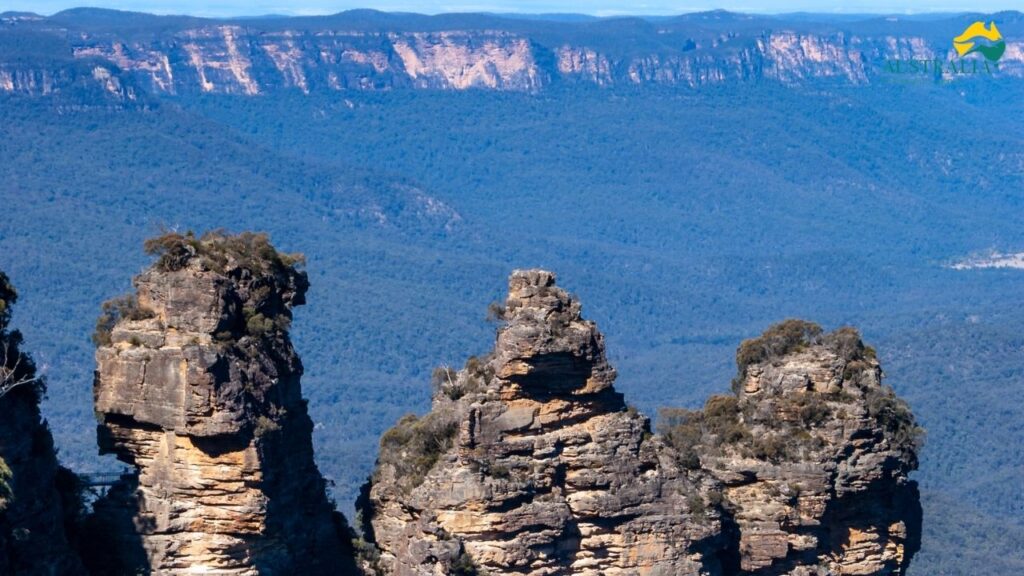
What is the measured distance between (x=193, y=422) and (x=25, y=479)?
2849 mm

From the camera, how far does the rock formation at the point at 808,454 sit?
4522 centimetres

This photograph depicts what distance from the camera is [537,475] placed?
4094cm

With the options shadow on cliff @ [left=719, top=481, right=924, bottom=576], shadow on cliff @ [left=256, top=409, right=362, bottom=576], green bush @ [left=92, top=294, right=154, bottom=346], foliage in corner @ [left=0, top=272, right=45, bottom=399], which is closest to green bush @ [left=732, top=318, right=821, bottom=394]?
shadow on cliff @ [left=719, top=481, right=924, bottom=576]

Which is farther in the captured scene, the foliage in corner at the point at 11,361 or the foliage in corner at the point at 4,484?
the foliage in corner at the point at 11,361

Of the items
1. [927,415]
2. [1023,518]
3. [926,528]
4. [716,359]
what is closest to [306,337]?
[716,359]

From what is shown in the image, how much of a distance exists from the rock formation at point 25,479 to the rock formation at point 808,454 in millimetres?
12584

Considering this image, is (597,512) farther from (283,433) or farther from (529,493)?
(283,433)

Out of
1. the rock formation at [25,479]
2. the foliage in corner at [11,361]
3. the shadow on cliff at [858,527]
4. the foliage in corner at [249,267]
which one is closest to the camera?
the rock formation at [25,479]

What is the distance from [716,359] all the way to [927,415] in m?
53.9

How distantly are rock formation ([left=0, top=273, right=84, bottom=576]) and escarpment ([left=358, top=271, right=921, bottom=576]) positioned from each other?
232 inches

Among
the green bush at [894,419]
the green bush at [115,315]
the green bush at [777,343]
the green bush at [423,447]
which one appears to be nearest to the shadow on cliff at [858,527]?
the green bush at [894,419]

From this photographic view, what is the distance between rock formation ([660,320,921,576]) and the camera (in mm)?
45219

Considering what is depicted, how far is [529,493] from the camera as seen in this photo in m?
40.7

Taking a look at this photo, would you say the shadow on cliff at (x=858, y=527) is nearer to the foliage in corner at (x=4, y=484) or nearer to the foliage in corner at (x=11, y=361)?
the foliage in corner at (x=11, y=361)
